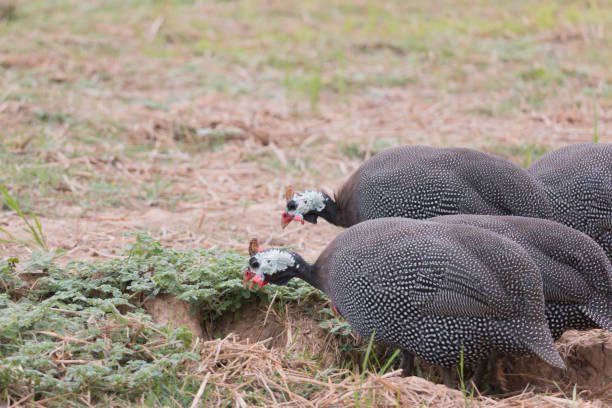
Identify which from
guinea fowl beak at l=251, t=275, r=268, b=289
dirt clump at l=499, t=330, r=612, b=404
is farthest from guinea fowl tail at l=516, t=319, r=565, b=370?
guinea fowl beak at l=251, t=275, r=268, b=289

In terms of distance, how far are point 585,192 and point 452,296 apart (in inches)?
49.5

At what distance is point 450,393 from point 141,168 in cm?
338

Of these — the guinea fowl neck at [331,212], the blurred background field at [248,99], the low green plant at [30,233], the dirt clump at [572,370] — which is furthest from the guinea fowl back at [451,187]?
the low green plant at [30,233]

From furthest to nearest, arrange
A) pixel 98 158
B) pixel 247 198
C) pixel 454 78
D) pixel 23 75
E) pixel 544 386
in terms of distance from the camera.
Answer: pixel 454 78, pixel 23 75, pixel 98 158, pixel 247 198, pixel 544 386

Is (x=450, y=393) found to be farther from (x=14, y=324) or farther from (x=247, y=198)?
(x=247, y=198)

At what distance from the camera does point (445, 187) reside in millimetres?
4789

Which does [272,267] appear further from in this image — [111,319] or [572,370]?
[572,370]

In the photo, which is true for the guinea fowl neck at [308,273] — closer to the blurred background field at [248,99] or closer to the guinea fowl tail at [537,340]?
the blurred background field at [248,99]

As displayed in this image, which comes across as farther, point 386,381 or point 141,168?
point 141,168

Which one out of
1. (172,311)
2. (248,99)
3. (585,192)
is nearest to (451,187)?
(585,192)

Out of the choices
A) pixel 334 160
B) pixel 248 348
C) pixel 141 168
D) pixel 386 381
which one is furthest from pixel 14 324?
pixel 334 160

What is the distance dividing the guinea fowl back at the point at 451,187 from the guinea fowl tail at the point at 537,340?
0.98m

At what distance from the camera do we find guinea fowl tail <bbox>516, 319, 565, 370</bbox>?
12.6ft

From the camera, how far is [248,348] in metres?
3.87
